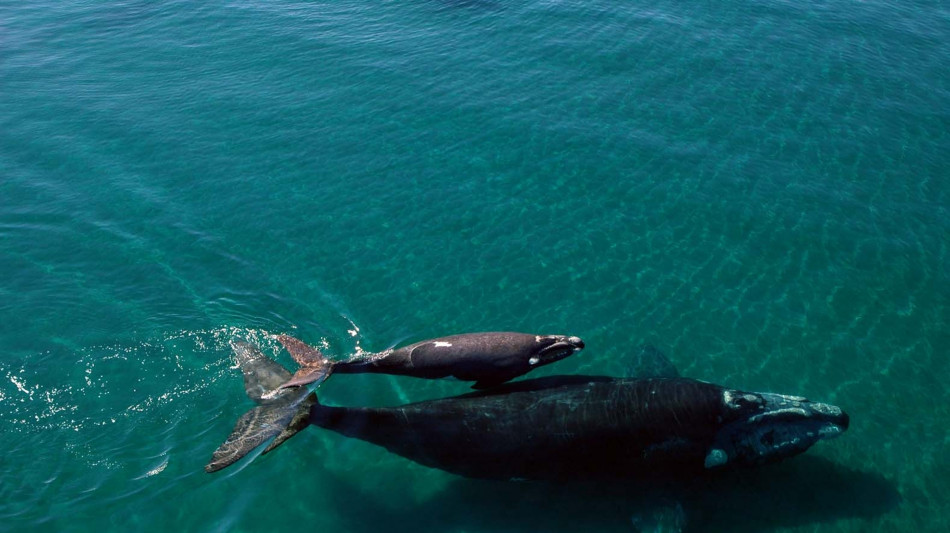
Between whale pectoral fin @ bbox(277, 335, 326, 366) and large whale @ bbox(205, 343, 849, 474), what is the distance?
5.02 ft

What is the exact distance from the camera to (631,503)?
15.7 meters

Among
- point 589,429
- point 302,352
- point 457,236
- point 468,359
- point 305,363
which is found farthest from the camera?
point 457,236

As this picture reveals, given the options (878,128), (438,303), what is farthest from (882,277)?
(438,303)

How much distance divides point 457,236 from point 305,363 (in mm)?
7648

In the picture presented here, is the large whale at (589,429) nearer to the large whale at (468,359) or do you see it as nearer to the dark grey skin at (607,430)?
the dark grey skin at (607,430)

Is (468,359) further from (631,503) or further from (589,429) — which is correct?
(631,503)

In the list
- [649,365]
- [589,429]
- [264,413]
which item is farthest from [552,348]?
[264,413]

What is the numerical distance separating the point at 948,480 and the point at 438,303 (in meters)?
13.4

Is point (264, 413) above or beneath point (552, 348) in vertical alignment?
beneath

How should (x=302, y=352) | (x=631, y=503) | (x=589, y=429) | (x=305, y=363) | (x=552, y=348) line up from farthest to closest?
(x=302, y=352), (x=305, y=363), (x=552, y=348), (x=631, y=503), (x=589, y=429)

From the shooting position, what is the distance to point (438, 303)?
2080cm

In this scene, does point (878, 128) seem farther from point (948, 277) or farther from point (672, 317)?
point (672, 317)

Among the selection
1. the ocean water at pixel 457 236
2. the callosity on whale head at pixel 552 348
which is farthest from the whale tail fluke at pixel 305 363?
the callosity on whale head at pixel 552 348

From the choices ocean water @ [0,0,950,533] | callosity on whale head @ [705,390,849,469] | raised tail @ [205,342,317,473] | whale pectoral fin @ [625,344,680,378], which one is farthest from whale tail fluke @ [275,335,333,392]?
callosity on whale head @ [705,390,849,469]
